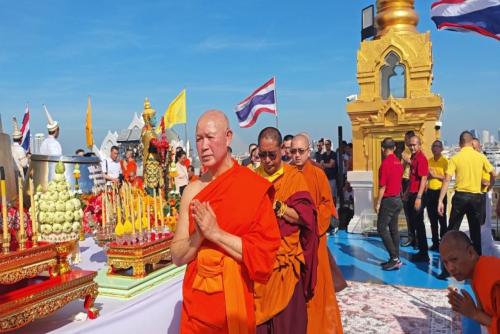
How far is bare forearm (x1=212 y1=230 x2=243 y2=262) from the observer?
73.8 inches

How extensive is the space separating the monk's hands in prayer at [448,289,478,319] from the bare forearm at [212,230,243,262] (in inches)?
43.8

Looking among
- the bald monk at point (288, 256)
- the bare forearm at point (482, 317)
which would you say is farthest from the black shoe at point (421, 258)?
the bare forearm at point (482, 317)

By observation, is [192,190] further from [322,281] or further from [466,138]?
[466,138]

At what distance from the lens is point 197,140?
2.03 meters

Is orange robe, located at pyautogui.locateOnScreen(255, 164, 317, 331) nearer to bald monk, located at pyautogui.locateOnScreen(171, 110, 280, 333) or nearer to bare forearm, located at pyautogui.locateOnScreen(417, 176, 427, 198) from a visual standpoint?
bald monk, located at pyautogui.locateOnScreen(171, 110, 280, 333)

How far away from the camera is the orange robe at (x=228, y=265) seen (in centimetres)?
196

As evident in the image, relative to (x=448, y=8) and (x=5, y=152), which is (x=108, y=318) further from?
(x=448, y=8)

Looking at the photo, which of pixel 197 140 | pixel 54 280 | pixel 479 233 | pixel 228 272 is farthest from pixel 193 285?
pixel 479 233

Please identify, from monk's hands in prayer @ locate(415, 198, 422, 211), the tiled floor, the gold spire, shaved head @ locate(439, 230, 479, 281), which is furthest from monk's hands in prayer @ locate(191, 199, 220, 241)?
the gold spire

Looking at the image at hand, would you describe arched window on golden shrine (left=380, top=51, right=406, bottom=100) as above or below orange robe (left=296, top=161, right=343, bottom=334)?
above

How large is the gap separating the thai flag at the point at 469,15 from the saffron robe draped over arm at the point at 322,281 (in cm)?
170

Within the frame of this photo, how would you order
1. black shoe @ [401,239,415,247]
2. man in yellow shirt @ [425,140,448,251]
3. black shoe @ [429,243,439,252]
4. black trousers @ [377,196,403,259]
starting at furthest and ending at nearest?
black shoe @ [401,239,415,247] < black shoe @ [429,243,439,252] < man in yellow shirt @ [425,140,448,251] < black trousers @ [377,196,403,259]

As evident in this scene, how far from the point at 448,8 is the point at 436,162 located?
10.2ft

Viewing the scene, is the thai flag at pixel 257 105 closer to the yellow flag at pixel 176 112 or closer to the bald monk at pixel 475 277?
the yellow flag at pixel 176 112
